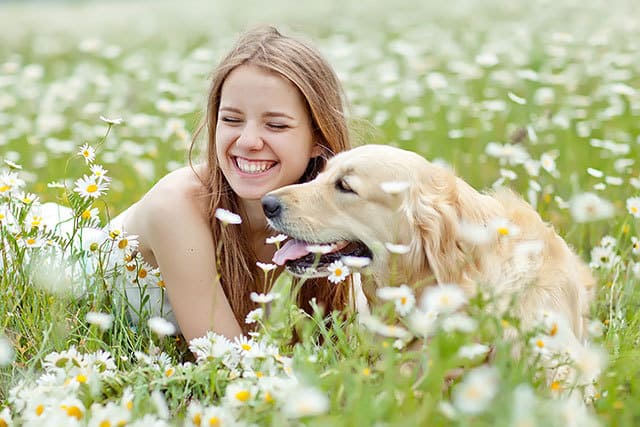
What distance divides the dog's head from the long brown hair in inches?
19.4

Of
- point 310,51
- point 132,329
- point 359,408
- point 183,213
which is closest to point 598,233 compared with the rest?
point 310,51

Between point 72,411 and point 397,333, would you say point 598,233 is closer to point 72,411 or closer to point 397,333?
point 397,333

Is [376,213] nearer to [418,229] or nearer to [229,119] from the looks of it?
[418,229]

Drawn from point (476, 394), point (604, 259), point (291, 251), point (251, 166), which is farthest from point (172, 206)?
point (476, 394)

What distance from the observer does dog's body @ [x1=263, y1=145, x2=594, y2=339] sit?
3.03 metres

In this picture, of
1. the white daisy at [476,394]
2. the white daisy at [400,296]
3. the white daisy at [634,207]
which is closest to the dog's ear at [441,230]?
the white daisy at [400,296]

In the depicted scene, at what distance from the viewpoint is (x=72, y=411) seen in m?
2.22

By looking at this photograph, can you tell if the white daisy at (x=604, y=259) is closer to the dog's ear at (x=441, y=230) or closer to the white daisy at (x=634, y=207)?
the white daisy at (x=634, y=207)

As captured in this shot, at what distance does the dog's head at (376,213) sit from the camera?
305 centimetres

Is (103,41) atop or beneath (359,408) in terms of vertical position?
beneath

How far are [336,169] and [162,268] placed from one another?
807 millimetres

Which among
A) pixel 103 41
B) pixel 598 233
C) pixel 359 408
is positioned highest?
pixel 359 408

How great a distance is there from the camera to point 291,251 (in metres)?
3.17

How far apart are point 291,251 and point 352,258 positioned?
0.50 m
